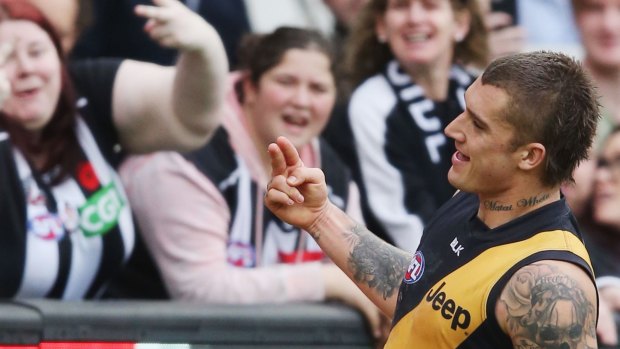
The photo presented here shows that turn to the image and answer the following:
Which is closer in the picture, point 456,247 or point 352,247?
point 456,247

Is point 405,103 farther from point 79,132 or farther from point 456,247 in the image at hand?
point 456,247

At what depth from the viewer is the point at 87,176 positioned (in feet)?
15.6

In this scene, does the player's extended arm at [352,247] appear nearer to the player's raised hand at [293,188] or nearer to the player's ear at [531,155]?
the player's raised hand at [293,188]

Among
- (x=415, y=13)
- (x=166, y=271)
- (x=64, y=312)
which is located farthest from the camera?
(x=415, y=13)

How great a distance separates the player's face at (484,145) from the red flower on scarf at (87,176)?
1.73 meters

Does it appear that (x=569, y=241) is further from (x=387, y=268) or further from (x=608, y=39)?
(x=608, y=39)

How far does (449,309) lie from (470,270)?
106 millimetres

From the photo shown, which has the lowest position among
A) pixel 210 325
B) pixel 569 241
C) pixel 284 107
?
pixel 210 325

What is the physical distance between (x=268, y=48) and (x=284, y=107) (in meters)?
0.24

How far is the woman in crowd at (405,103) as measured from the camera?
18.0ft

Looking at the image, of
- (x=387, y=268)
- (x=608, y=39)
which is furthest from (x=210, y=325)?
(x=608, y=39)

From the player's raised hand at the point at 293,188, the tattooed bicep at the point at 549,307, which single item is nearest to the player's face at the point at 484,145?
the tattooed bicep at the point at 549,307

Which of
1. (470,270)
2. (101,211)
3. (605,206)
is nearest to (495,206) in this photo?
(470,270)

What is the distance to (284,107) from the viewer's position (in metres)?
5.29
